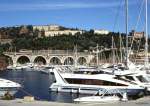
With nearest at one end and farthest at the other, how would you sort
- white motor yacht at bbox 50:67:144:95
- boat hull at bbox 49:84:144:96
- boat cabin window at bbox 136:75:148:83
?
1. boat hull at bbox 49:84:144:96
2. white motor yacht at bbox 50:67:144:95
3. boat cabin window at bbox 136:75:148:83

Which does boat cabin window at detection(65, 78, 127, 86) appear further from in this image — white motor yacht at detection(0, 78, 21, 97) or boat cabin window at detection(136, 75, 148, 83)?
white motor yacht at detection(0, 78, 21, 97)

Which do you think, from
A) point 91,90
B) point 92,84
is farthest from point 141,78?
point 91,90

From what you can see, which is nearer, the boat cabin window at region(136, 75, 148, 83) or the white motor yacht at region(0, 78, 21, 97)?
the white motor yacht at region(0, 78, 21, 97)

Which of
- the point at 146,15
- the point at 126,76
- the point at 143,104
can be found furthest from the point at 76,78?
the point at 143,104

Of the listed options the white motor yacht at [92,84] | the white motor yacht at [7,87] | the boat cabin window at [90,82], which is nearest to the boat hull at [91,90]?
the white motor yacht at [92,84]

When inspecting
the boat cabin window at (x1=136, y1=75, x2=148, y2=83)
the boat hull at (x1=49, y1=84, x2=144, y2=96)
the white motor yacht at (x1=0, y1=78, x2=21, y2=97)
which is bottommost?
the boat hull at (x1=49, y1=84, x2=144, y2=96)

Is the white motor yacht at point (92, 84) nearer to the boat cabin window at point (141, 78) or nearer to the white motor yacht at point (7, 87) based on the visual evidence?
the boat cabin window at point (141, 78)

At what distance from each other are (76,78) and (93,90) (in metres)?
2.53

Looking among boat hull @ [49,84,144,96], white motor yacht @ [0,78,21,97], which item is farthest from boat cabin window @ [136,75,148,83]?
white motor yacht @ [0,78,21,97]

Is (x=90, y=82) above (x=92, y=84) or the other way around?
above

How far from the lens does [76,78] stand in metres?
52.2

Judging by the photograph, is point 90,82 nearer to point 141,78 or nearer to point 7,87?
point 141,78

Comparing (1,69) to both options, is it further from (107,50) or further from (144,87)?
(144,87)

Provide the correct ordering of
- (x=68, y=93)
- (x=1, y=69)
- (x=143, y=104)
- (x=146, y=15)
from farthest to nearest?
(x=1, y=69), (x=146, y=15), (x=68, y=93), (x=143, y=104)
